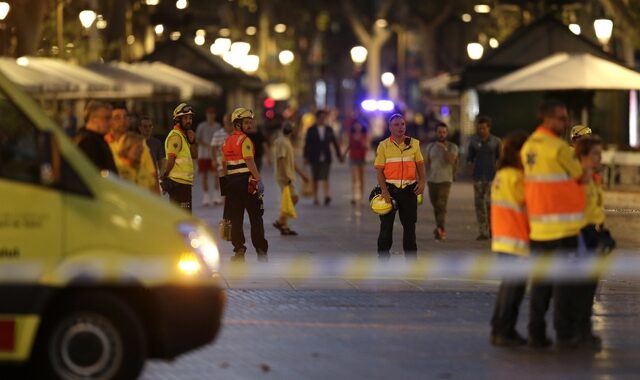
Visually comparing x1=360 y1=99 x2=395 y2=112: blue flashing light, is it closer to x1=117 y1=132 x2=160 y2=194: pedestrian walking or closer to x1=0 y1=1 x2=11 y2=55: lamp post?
x1=0 y1=1 x2=11 y2=55: lamp post

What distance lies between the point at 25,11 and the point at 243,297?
24.8 meters

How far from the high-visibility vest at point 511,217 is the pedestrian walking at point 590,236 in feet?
1.55

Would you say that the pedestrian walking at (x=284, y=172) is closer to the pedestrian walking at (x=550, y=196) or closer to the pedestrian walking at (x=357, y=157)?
the pedestrian walking at (x=357, y=157)

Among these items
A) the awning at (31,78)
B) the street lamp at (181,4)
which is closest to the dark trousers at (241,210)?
the awning at (31,78)

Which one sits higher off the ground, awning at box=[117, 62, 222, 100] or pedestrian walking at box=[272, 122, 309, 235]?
awning at box=[117, 62, 222, 100]

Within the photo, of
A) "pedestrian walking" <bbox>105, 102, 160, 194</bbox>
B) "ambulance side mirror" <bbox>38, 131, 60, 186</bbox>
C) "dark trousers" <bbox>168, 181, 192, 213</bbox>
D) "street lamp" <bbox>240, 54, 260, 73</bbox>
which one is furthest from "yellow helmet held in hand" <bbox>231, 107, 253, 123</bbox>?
"street lamp" <bbox>240, 54, 260, 73</bbox>

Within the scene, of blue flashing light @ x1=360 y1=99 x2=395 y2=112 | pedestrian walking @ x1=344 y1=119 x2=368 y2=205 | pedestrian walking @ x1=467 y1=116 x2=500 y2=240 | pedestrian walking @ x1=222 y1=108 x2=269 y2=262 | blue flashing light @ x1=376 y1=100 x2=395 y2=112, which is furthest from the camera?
blue flashing light @ x1=360 y1=99 x2=395 y2=112

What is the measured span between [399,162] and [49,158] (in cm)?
894

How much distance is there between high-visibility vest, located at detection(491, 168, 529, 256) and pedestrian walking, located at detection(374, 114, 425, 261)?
554 cm

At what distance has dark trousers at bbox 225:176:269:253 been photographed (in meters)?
19.0

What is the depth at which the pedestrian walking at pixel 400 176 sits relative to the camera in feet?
59.3

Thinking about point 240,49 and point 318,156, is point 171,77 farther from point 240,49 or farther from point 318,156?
point 240,49

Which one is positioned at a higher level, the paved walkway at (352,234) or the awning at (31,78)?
the awning at (31,78)

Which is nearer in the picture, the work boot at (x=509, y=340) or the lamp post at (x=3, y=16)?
the work boot at (x=509, y=340)
